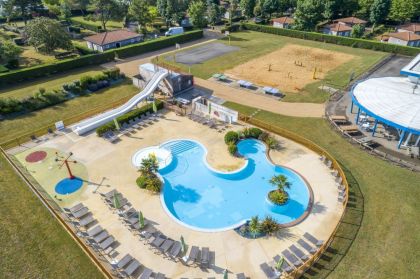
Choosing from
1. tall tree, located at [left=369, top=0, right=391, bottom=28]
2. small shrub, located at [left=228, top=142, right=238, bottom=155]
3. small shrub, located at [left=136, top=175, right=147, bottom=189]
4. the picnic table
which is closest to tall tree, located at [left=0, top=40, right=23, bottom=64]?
small shrub, located at [left=136, top=175, right=147, bottom=189]

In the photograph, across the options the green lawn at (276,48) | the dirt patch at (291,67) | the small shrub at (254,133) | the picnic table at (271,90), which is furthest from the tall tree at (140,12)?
the small shrub at (254,133)

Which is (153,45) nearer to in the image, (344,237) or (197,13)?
(197,13)

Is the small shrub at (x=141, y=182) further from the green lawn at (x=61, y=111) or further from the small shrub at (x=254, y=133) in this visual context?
the green lawn at (x=61, y=111)

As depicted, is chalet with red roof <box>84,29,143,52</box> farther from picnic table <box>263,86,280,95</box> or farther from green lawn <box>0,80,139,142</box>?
picnic table <box>263,86,280,95</box>

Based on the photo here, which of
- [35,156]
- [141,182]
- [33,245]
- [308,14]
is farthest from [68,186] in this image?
[308,14]

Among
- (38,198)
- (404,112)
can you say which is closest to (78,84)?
(38,198)

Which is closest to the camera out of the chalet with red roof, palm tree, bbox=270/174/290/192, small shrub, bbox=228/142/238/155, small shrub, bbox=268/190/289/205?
small shrub, bbox=268/190/289/205
